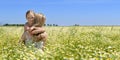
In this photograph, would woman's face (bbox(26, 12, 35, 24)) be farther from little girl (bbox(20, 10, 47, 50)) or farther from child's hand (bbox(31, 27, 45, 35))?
child's hand (bbox(31, 27, 45, 35))

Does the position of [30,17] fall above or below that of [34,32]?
above

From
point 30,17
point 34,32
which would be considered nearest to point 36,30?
point 34,32

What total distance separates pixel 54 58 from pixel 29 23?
294 cm

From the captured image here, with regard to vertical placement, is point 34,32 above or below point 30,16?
below

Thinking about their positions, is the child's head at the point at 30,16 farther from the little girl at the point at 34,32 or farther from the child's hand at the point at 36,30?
the child's hand at the point at 36,30

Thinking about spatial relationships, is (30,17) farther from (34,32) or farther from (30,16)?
(34,32)

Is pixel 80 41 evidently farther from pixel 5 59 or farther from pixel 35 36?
pixel 5 59

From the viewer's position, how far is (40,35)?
27.3ft

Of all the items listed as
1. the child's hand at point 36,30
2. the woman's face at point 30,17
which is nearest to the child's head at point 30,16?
the woman's face at point 30,17

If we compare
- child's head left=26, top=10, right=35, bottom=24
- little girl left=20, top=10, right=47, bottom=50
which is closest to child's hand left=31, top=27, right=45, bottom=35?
little girl left=20, top=10, right=47, bottom=50

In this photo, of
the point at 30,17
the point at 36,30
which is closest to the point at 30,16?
the point at 30,17

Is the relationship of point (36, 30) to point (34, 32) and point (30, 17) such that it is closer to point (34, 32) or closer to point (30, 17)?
point (34, 32)

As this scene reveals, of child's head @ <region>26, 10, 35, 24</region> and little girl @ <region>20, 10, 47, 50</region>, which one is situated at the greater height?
child's head @ <region>26, 10, 35, 24</region>

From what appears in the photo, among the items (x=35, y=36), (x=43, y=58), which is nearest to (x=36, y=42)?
(x=35, y=36)
